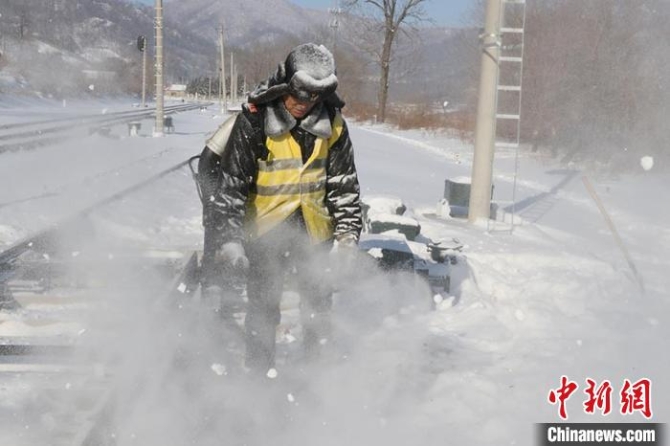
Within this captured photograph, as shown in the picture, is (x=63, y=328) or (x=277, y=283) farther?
(x=63, y=328)

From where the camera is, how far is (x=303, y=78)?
3.36 meters

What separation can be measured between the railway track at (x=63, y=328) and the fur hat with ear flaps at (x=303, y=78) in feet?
5.31

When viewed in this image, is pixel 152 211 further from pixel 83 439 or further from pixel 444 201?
pixel 83 439

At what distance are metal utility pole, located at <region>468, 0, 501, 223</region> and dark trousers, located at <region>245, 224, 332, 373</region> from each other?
5.56m

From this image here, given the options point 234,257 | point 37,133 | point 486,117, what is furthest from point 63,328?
point 37,133

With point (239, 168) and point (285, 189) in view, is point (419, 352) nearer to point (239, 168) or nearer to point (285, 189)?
point (285, 189)

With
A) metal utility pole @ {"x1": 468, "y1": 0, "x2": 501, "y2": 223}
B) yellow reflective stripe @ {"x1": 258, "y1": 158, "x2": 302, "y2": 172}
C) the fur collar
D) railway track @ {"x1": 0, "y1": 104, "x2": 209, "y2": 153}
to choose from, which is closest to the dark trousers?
yellow reflective stripe @ {"x1": 258, "y1": 158, "x2": 302, "y2": 172}

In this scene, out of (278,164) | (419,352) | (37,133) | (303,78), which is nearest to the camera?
(303,78)

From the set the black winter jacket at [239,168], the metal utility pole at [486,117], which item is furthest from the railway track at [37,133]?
the black winter jacket at [239,168]

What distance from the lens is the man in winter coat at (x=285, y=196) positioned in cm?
344

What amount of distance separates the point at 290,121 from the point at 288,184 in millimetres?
346

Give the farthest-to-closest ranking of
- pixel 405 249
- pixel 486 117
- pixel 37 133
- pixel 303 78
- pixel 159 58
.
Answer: pixel 159 58 → pixel 37 133 → pixel 486 117 → pixel 405 249 → pixel 303 78

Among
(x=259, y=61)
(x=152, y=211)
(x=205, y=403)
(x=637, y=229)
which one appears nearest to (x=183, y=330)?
(x=205, y=403)

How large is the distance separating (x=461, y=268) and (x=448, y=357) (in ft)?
6.39
